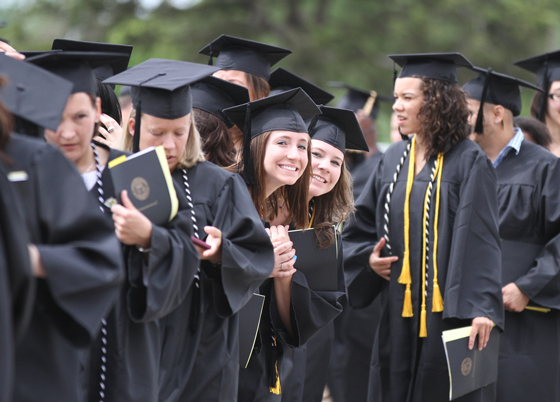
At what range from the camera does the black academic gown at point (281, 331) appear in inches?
141

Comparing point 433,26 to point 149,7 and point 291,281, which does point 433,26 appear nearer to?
point 149,7

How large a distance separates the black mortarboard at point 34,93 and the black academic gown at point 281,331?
1.70 metres

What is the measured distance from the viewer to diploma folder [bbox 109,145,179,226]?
2.53 metres

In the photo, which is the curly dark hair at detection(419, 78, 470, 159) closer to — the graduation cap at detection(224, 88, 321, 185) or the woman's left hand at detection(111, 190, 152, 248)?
the graduation cap at detection(224, 88, 321, 185)

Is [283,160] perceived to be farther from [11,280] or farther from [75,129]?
[11,280]

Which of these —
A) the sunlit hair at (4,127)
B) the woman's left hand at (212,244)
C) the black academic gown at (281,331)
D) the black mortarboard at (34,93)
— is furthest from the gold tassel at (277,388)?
the sunlit hair at (4,127)

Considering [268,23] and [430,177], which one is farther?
[268,23]

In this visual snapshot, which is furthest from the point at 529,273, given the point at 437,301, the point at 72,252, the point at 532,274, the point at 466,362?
the point at 72,252

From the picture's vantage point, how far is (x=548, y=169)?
4.87 m

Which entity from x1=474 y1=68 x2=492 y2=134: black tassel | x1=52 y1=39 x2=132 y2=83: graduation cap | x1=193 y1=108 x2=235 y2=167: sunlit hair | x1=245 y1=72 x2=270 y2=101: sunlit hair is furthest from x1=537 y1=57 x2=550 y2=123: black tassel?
x1=52 y1=39 x2=132 y2=83: graduation cap

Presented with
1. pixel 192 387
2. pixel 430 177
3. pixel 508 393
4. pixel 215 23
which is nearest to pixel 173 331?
pixel 192 387

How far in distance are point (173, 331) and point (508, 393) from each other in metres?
2.84

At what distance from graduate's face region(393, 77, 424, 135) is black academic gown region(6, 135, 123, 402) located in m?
2.79

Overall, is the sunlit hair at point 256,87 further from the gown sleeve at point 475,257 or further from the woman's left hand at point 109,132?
the gown sleeve at point 475,257
